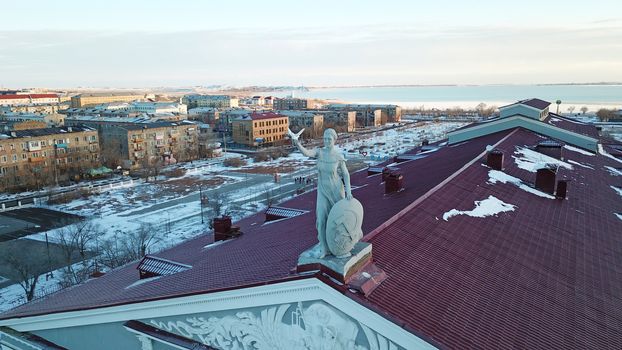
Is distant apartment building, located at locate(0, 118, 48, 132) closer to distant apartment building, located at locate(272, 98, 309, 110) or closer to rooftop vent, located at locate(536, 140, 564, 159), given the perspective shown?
rooftop vent, located at locate(536, 140, 564, 159)

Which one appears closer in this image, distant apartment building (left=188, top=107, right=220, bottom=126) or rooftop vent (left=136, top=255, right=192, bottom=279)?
rooftop vent (left=136, top=255, right=192, bottom=279)

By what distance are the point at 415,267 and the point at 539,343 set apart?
10.2ft

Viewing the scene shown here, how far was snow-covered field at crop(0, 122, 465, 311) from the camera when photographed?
140 feet

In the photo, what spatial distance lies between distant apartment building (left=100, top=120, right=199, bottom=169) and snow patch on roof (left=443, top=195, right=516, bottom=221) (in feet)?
217

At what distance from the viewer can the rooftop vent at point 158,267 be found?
48.2 feet

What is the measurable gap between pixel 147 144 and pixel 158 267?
239ft

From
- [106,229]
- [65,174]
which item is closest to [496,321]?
[106,229]

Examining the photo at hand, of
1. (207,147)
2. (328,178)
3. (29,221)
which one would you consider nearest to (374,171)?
(328,178)

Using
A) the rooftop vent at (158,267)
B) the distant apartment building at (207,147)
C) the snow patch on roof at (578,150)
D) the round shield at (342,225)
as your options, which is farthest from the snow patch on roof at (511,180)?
the distant apartment building at (207,147)

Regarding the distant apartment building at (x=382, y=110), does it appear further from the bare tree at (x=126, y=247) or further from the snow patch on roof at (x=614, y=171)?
the snow patch on roof at (x=614, y=171)

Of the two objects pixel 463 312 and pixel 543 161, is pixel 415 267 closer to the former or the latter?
pixel 463 312

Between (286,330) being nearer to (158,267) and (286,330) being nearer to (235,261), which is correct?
(235,261)

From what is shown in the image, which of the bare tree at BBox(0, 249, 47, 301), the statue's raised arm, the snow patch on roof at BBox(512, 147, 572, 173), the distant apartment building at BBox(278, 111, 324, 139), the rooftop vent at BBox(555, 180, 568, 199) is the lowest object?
the bare tree at BBox(0, 249, 47, 301)

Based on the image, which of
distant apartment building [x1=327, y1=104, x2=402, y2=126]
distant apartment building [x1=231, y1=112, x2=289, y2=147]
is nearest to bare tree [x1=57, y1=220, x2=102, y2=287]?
distant apartment building [x1=231, y1=112, x2=289, y2=147]
